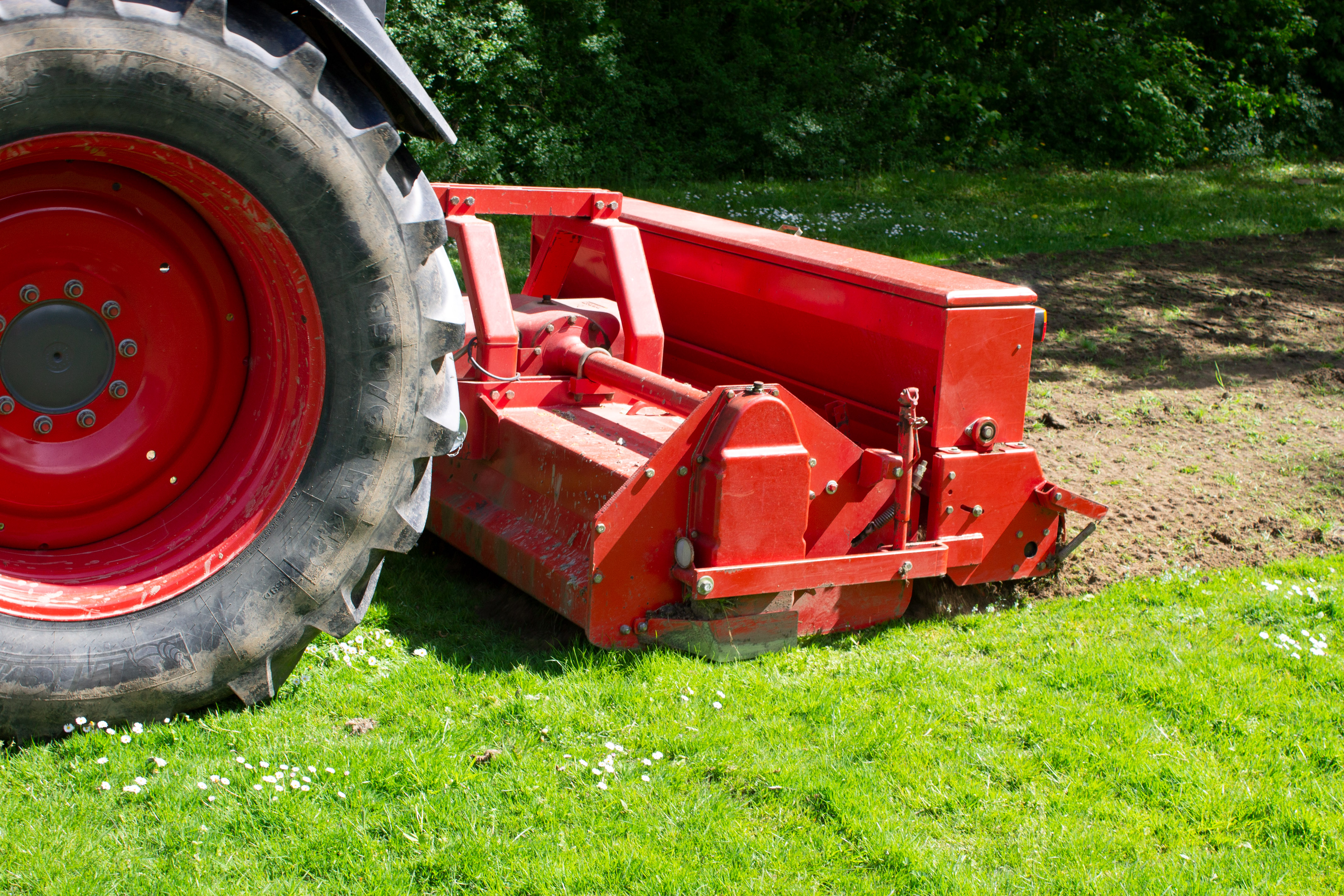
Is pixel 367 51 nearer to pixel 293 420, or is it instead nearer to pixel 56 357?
pixel 293 420

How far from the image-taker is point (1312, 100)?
1744cm

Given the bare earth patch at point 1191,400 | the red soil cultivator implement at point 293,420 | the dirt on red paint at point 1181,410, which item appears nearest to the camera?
the red soil cultivator implement at point 293,420

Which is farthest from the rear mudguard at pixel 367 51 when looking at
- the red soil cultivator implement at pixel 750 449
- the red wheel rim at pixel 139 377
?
the red soil cultivator implement at pixel 750 449

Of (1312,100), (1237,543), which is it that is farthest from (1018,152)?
(1237,543)

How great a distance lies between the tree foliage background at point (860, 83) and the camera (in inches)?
514

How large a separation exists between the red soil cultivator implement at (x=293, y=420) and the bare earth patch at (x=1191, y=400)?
3.68ft

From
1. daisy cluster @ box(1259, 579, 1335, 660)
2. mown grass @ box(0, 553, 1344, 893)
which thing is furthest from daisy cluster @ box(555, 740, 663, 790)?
daisy cluster @ box(1259, 579, 1335, 660)

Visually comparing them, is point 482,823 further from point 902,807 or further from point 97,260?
point 97,260

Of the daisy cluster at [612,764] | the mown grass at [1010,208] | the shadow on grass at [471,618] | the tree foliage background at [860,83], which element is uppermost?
the tree foliage background at [860,83]

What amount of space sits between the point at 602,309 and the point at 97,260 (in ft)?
6.65

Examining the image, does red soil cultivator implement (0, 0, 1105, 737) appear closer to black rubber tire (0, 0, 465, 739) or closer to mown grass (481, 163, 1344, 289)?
black rubber tire (0, 0, 465, 739)

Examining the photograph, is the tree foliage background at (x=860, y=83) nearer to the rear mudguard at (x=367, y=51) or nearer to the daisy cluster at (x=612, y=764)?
the rear mudguard at (x=367, y=51)

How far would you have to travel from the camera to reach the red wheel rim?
268 cm

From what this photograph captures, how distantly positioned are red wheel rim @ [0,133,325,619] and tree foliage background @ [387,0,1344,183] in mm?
9795
